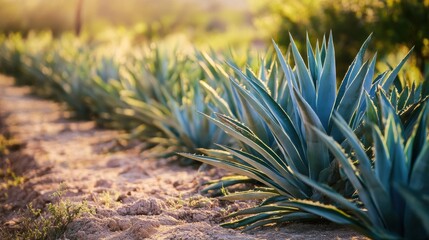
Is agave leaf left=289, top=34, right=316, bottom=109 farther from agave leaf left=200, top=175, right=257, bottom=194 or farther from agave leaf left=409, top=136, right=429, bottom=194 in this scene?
agave leaf left=409, top=136, right=429, bottom=194

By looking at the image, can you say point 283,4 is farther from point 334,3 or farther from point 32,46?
point 32,46

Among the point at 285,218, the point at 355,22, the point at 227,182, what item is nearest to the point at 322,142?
the point at 285,218

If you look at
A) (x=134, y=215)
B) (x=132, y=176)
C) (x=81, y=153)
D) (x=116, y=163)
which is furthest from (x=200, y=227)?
(x=81, y=153)

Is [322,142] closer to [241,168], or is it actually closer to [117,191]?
[241,168]

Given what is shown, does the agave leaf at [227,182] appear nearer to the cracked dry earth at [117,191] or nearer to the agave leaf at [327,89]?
the cracked dry earth at [117,191]

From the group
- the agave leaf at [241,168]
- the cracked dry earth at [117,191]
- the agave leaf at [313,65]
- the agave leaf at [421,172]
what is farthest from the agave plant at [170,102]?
the agave leaf at [421,172]

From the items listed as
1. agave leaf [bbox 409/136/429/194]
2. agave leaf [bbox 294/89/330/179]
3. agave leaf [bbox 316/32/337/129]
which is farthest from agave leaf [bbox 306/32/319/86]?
agave leaf [bbox 409/136/429/194]

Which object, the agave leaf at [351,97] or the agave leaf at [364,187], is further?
the agave leaf at [351,97]
